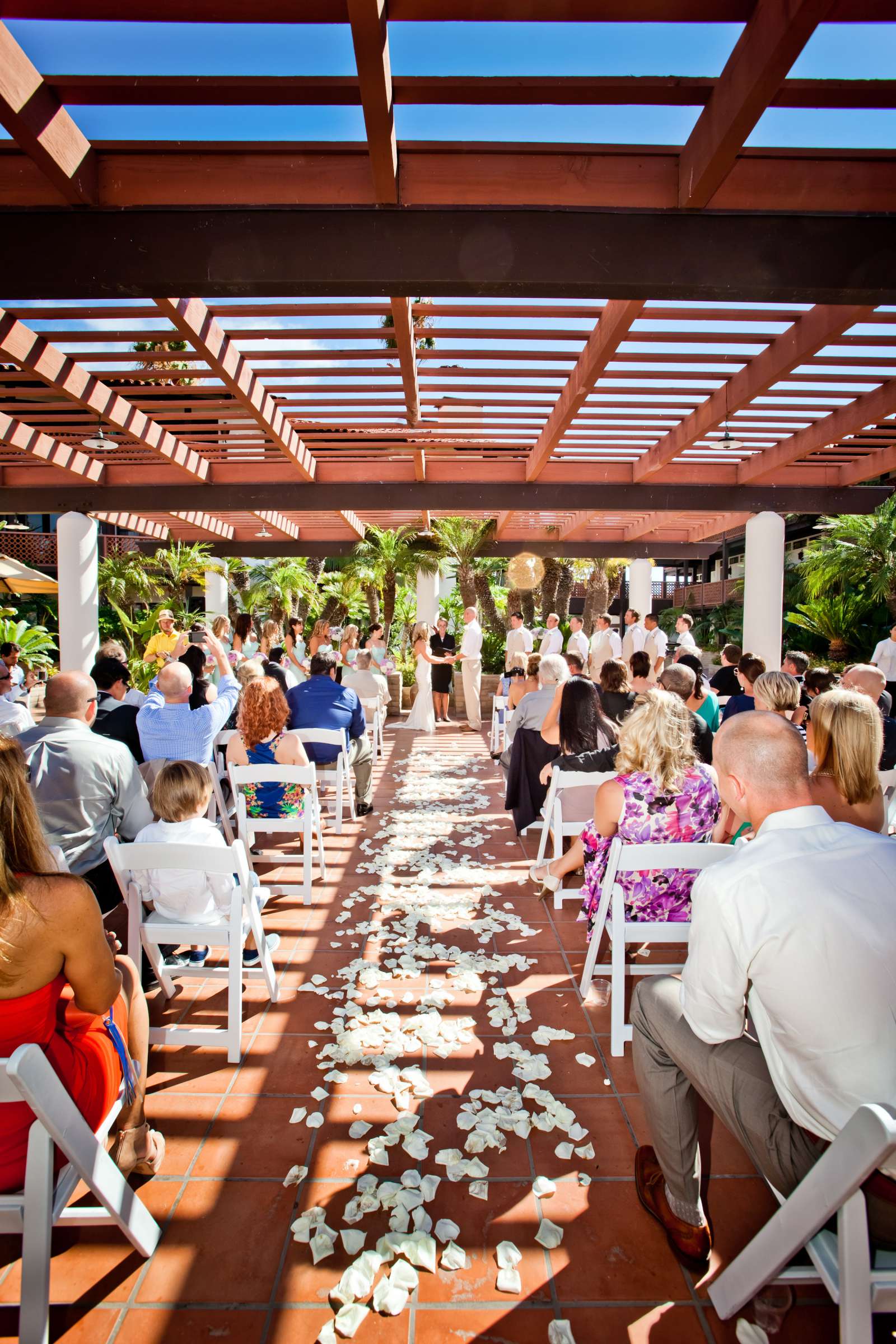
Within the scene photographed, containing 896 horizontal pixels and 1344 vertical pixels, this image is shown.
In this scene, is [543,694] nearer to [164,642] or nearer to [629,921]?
[629,921]

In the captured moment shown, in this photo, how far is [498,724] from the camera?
906 centimetres

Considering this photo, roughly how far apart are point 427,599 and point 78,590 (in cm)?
543

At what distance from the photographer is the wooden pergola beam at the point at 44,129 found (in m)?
2.64

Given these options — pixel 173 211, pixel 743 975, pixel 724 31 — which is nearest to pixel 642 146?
pixel 724 31

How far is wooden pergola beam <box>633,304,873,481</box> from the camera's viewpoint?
447cm

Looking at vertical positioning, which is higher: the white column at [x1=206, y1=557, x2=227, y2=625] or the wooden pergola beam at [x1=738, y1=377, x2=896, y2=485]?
the wooden pergola beam at [x1=738, y1=377, x2=896, y2=485]

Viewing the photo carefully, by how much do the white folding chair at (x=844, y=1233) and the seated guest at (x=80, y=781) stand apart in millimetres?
2654

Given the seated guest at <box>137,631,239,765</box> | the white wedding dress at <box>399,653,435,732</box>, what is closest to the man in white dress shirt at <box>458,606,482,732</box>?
the white wedding dress at <box>399,653,435,732</box>

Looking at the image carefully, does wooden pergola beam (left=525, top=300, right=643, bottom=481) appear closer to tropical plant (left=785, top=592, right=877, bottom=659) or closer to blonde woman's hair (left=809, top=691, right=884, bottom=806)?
blonde woman's hair (left=809, top=691, right=884, bottom=806)

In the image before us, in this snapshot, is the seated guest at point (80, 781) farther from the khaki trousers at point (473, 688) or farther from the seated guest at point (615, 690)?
the khaki trousers at point (473, 688)

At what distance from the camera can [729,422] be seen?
679 centimetres

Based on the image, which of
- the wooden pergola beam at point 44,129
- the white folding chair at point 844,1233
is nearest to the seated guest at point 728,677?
the white folding chair at point 844,1233

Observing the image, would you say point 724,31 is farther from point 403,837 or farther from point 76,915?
point 403,837

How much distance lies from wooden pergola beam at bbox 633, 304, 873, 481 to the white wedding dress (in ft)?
16.9
